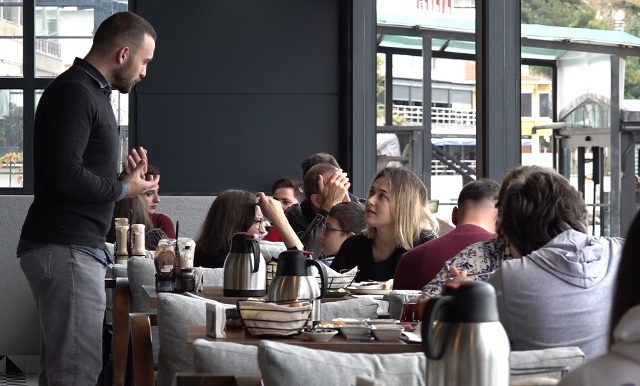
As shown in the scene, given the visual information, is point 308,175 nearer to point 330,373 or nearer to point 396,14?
point 396,14

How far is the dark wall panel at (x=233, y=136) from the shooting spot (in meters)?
8.05

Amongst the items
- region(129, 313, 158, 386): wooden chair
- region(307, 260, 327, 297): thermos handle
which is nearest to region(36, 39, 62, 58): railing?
region(129, 313, 158, 386): wooden chair

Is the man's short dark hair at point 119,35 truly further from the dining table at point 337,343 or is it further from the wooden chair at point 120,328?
the wooden chair at point 120,328

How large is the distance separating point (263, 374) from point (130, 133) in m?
6.49

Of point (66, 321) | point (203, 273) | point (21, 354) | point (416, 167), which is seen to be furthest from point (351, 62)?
point (66, 321)

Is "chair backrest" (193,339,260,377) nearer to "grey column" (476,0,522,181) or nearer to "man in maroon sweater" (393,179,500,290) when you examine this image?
"man in maroon sweater" (393,179,500,290)

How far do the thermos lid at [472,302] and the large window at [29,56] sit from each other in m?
6.84

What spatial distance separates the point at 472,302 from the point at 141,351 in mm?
2079

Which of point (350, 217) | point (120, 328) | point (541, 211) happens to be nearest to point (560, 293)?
point (541, 211)

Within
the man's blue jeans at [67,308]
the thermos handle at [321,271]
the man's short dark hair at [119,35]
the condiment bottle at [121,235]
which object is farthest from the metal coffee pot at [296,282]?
the condiment bottle at [121,235]

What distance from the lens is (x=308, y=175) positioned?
20.0ft

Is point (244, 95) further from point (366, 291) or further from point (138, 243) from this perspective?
point (366, 291)

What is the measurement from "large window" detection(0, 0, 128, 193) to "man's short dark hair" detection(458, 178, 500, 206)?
15.0ft

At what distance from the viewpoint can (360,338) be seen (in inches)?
108
